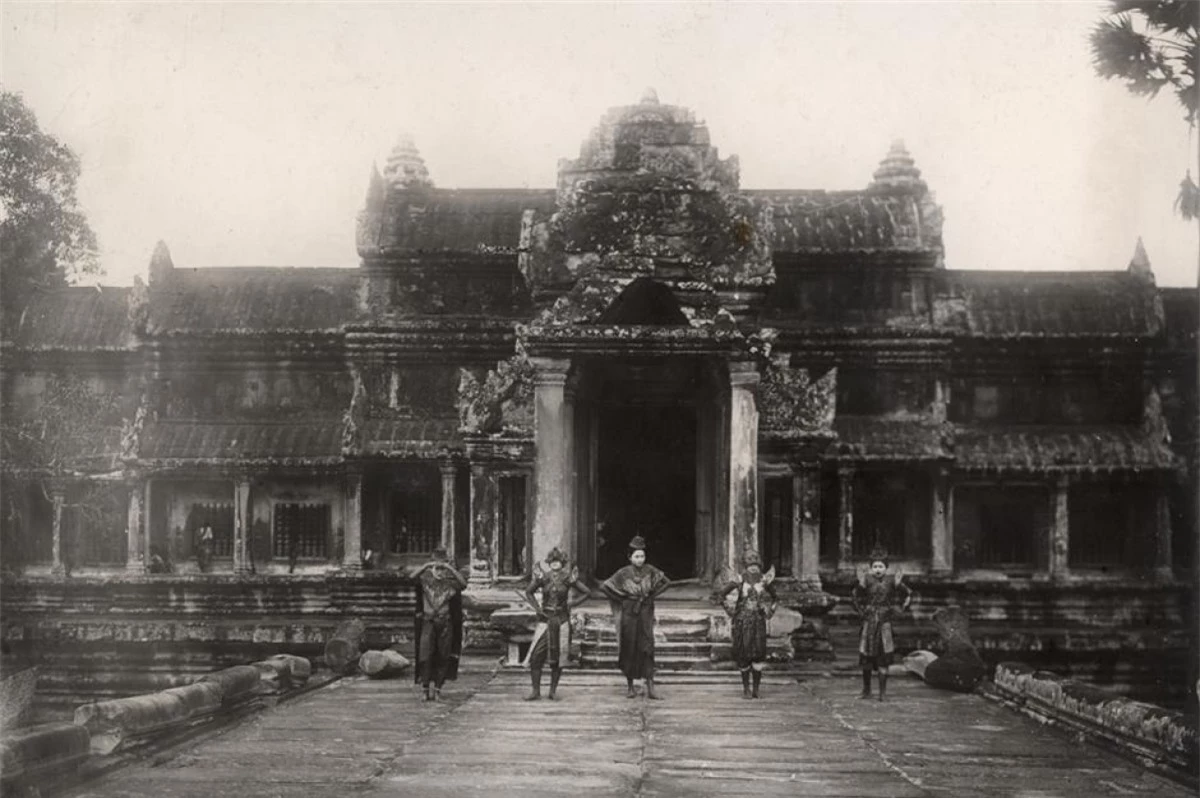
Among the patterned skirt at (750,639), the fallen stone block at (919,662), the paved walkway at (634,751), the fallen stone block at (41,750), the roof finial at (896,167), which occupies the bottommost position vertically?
the paved walkway at (634,751)

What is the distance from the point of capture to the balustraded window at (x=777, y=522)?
21.6 meters

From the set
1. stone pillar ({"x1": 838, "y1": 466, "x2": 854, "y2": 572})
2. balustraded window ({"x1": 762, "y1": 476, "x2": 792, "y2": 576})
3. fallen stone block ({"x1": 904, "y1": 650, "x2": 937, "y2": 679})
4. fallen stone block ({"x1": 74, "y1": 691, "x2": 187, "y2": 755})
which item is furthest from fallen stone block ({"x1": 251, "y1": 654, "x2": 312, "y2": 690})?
stone pillar ({"x1": 838, "y1": 466, "x2": 854, "y2": 572})

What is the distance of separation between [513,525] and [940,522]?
1218 cm

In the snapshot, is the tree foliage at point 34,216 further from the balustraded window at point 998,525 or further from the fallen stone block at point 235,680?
the balustraded window at point 998,525

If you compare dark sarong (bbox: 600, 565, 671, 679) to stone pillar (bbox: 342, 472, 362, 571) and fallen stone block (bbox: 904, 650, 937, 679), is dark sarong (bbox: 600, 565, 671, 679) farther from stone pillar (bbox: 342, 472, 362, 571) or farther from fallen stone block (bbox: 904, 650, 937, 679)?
stone pillar (bbox: 342, 472, 362, 571)

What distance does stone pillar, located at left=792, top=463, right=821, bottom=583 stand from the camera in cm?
2178

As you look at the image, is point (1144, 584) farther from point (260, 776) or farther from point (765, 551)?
point (260, 776)

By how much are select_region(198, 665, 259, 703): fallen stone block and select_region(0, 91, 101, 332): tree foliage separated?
12.3m

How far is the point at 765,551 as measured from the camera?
21656mm

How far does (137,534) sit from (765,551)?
15896 millimetres

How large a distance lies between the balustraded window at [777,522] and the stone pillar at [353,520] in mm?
12046

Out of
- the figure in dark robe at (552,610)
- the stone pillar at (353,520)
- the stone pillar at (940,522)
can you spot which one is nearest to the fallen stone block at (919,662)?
the figure in dark robe at (552,610)

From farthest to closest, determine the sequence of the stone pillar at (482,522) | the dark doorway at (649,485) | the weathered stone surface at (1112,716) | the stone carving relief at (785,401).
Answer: the dark doorway at (649,485) → the stone pillar at (482,522) → the stone carving relief at (785,401) → the weathered stone surface at (1112,716)

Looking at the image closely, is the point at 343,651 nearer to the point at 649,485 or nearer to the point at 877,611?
the point at 649,485
